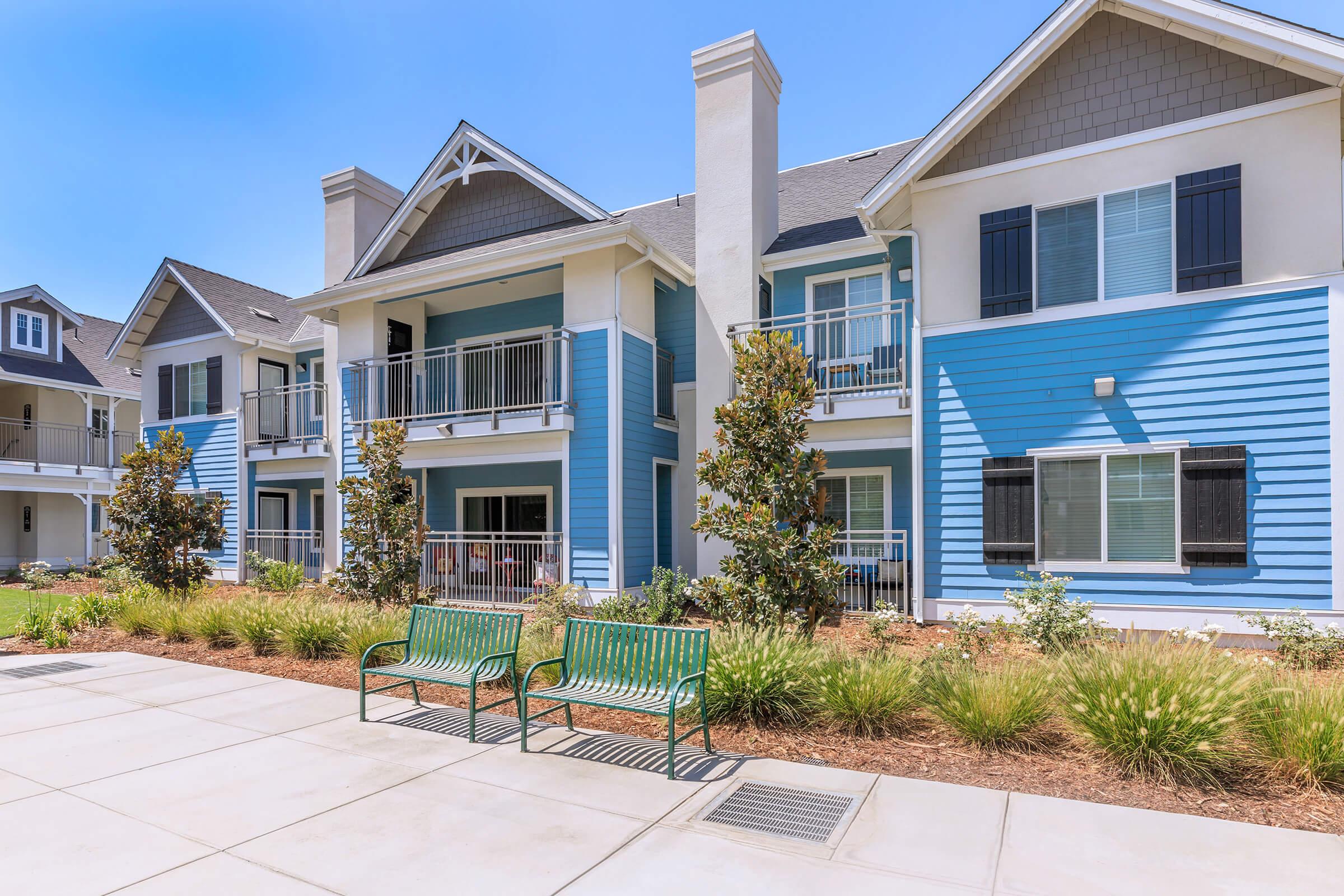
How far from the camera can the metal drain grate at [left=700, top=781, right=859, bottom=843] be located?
164 inches

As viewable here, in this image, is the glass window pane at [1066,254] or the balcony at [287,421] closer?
the glass window pane at [1066,254]

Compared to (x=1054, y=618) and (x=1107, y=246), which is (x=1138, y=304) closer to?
(x=1107, y=246)

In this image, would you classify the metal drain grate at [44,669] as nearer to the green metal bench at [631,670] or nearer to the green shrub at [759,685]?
the green metal bench at [631,670]

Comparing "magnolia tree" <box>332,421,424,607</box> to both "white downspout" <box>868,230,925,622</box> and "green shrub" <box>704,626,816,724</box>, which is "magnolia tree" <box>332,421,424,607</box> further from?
"white downspout" <box>868,230,925,622</box>

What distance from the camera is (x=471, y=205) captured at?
50.6 feet

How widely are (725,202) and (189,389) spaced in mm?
15813

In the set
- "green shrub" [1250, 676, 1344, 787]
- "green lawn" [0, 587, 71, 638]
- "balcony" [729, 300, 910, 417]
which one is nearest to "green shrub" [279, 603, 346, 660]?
"green lawn" [0, 587, 71, 638]

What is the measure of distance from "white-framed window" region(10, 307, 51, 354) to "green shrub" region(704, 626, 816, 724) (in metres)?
27.5

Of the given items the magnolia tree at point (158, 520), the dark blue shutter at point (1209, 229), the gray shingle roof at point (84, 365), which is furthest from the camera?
the gray shingle roof at point (84, 365)

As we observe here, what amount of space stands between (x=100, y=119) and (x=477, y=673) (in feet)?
56.3

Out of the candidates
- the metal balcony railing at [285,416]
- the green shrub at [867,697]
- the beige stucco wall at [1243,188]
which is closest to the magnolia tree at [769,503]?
the green shrub at [867,697]

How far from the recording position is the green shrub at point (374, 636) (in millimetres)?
8117

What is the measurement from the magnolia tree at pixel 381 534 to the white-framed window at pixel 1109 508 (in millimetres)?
8930

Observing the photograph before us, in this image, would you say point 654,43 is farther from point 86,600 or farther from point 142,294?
point 142,294
